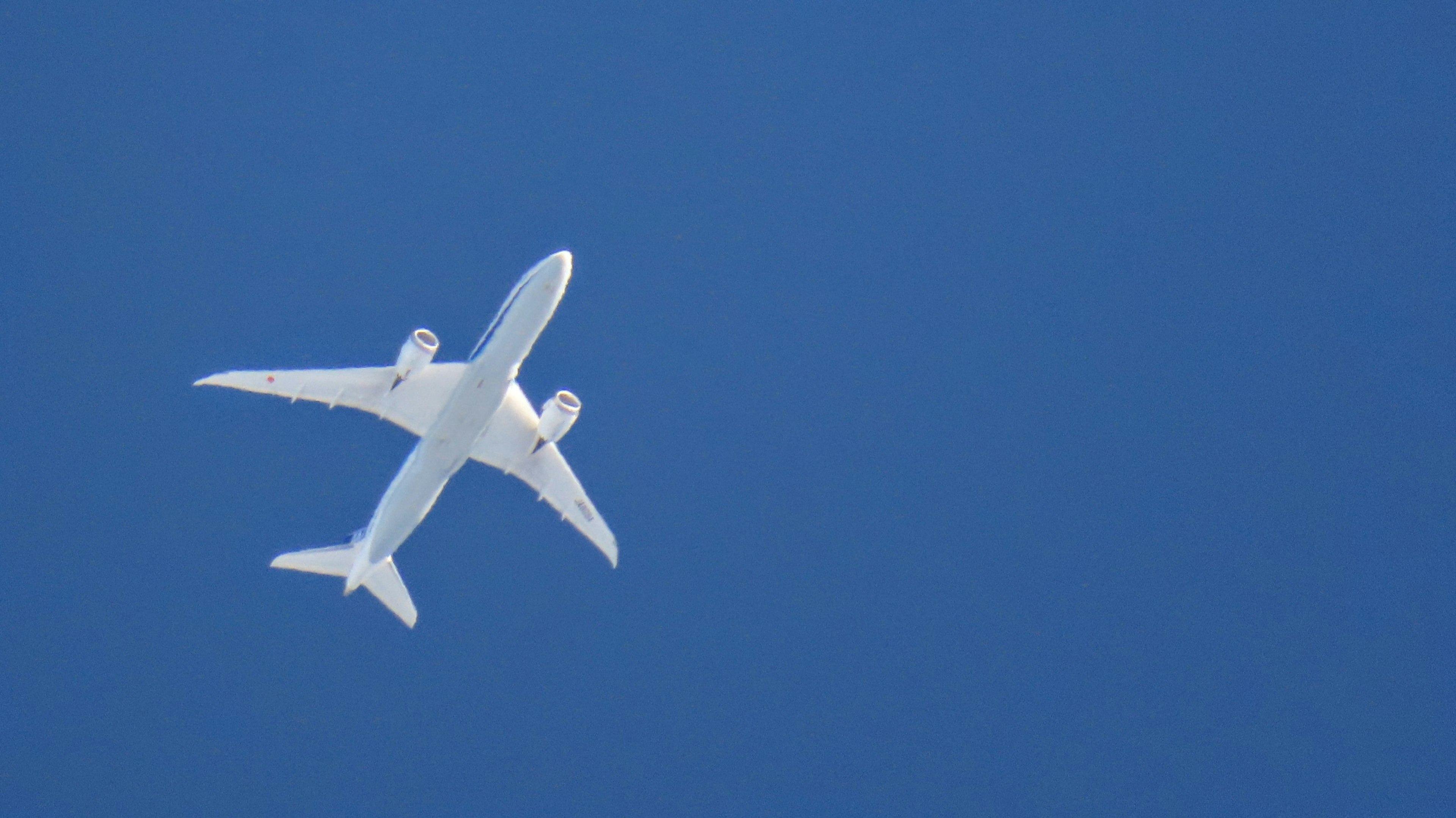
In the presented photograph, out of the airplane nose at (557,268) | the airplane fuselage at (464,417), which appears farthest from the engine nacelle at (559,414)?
the airplane nose at (557,268)

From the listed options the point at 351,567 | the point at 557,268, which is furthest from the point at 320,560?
the point at 557,268

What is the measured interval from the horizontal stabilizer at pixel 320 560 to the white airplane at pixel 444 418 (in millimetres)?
26

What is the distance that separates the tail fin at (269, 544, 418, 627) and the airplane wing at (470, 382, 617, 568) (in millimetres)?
3484

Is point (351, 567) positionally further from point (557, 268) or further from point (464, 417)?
point (557, 268)

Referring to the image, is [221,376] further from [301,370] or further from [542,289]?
[542,289]

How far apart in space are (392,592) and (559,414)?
6224 millimetres

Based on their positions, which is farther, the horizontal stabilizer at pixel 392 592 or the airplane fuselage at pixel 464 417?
the horizontal stabilizer at pixel 392 592

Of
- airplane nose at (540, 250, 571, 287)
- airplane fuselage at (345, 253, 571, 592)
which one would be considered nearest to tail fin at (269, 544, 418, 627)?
airplane fuselage at (345, 253, 571, 592)

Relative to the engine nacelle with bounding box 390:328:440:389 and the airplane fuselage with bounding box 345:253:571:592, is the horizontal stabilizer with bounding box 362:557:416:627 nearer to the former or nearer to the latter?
the airplane fuselage with bounding box 345:253:571:592

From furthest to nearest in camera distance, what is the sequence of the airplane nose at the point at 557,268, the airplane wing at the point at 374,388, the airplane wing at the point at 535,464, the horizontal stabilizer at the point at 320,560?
the airplane wing at the point at 535,464
the horizontal stabilizer at the point at 320,560
the airplane wing at the point at 374,388
the airplane nose at the point at 557,268

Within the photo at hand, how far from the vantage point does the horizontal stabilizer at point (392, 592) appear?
33.0 metres

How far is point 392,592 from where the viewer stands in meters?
33.2

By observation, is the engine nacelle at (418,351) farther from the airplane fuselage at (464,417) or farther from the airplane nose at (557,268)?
the airplane nose at (557,268)

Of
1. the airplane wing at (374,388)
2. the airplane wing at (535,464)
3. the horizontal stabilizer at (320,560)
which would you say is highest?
the airplane wing at (535,464)
